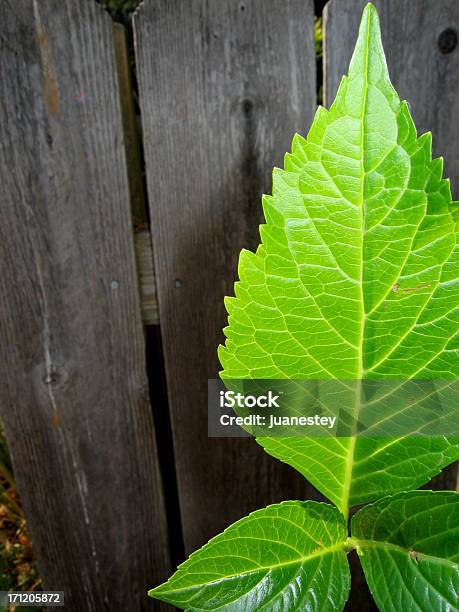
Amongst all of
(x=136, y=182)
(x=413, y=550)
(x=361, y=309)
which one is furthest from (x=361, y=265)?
(x=136, y=182)

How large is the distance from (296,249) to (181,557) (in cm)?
100

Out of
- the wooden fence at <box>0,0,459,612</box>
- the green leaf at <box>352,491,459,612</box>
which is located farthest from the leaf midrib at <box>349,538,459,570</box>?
the wooden fence at <box>0,0,459,612</box>

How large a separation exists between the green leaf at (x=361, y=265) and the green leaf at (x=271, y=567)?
78 millimetres

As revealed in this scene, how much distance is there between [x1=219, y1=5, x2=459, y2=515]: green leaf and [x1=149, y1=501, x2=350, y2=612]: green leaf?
78 millimetres

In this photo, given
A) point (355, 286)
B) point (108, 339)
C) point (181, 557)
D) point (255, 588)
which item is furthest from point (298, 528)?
point (181, 557)

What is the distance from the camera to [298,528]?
446 millimetres

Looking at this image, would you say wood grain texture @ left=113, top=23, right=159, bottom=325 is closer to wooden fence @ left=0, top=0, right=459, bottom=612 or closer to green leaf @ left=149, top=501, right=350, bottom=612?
A: wooden fence @ left=0, top=0, right=459, bottom=612

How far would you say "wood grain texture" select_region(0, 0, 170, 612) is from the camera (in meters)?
0.79

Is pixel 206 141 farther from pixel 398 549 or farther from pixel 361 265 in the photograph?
pixel 398 549

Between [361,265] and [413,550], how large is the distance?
0.26 m

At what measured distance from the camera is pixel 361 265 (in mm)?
395

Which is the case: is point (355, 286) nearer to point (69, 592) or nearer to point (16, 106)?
point (16, 106)

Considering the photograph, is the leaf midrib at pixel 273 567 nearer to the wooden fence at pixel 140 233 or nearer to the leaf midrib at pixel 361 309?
the leaf midrib at pixel 361 309

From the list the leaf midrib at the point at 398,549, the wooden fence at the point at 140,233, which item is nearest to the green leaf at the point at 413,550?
the leaf midrib at the point at 398,549
